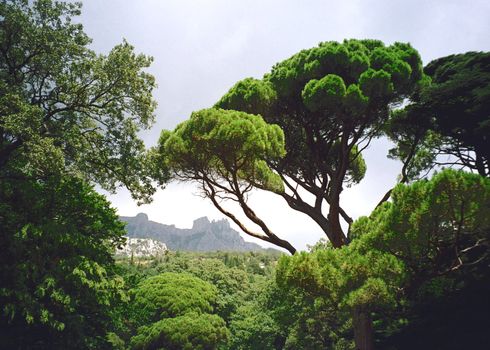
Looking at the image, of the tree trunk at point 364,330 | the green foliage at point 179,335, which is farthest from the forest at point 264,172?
the green foliage at point 179,335

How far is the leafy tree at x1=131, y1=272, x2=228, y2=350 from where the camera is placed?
35281mm

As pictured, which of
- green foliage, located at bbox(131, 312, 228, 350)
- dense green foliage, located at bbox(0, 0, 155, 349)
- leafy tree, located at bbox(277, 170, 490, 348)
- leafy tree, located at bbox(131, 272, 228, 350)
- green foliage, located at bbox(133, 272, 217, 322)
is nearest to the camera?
leafy tree, located at bbox(277, 170, 490, 348)

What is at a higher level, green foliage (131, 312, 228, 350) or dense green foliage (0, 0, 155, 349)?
dense green foliage (0, 0, 155, 349)

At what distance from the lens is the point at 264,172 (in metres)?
13.4

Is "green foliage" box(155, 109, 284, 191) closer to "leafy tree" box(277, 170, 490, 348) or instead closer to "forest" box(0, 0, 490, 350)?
"forest" box(0, 0, 490, 350)

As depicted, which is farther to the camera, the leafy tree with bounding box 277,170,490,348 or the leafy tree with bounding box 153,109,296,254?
the leafy tree with bounding box 153,109,296,254

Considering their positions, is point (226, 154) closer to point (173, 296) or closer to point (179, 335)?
point (179, 335)

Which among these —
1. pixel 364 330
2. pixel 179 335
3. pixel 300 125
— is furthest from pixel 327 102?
pixel 179 335

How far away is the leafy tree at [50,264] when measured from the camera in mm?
11102

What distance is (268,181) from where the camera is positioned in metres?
13.4

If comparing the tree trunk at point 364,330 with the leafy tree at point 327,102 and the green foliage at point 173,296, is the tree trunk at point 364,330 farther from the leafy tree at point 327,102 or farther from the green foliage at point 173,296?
the green foliage at point 173,296

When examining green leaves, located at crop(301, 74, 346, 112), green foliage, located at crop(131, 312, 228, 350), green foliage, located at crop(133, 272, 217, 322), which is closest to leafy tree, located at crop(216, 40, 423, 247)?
green leaves, located at crop(301, 74, 346, 112)

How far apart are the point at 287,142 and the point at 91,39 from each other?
7795mm

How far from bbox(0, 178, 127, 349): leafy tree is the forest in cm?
5
